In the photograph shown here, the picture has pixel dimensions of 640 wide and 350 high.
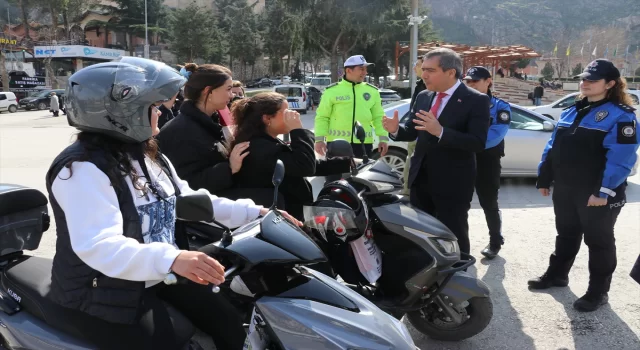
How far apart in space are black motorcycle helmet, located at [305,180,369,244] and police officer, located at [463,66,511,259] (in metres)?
2.48

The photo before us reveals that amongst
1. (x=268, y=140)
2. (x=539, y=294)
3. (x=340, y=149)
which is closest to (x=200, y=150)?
(x=268, y=140)

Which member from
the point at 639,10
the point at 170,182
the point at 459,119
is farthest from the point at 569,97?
the point at 639,10

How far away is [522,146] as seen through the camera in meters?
8.22

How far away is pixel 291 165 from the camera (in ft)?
10.2

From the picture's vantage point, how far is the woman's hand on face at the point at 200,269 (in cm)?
162

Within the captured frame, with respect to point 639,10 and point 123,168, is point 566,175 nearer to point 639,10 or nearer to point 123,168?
point 123,168

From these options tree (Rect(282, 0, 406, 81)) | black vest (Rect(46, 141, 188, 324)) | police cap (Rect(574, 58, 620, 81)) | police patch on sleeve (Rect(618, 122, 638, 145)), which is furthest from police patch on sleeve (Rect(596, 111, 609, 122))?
tree (Rect(282, 0, 406, 81))

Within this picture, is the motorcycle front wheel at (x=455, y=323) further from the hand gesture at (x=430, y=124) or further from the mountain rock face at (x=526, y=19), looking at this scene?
the mountain rock face at (x=526, y=19)

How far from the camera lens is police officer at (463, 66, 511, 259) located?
16.4ft

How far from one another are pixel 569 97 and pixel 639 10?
471 ft

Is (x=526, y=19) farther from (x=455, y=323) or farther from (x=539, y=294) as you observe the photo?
(x=455, y=323)

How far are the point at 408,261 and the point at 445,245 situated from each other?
235 millimetres

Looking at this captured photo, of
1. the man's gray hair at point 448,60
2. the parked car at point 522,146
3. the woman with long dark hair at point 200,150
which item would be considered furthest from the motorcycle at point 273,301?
the parked car at point 522,146

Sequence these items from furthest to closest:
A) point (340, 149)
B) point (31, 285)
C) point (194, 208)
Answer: point (340, 149), point (31, 285), point (194, 208)
